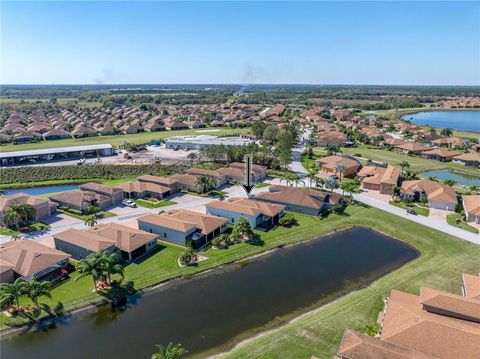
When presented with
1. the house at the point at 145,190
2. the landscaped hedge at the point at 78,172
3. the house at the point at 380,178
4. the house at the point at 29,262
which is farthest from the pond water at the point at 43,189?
the house at the point at 380,178

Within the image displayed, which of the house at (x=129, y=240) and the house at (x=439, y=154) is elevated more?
the house at (x=439, y=154)

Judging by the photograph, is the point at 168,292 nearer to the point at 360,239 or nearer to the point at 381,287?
the point at 381,287

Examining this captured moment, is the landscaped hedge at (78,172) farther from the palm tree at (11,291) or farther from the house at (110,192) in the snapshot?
the palm tree at (11,291)

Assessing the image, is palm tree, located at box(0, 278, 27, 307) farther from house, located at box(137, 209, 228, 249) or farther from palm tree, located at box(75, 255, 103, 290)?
house, located at box(137, 209, 228, 249)

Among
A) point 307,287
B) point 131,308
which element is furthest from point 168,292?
point 307,287

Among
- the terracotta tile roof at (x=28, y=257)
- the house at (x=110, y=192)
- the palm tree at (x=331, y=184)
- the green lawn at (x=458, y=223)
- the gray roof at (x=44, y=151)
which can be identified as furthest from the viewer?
the gray roof at (x=44, y=151)

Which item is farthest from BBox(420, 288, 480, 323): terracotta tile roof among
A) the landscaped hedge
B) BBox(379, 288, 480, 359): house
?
the landscaped hedge

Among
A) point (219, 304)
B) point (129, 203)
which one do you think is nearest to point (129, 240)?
point (219, 304)
